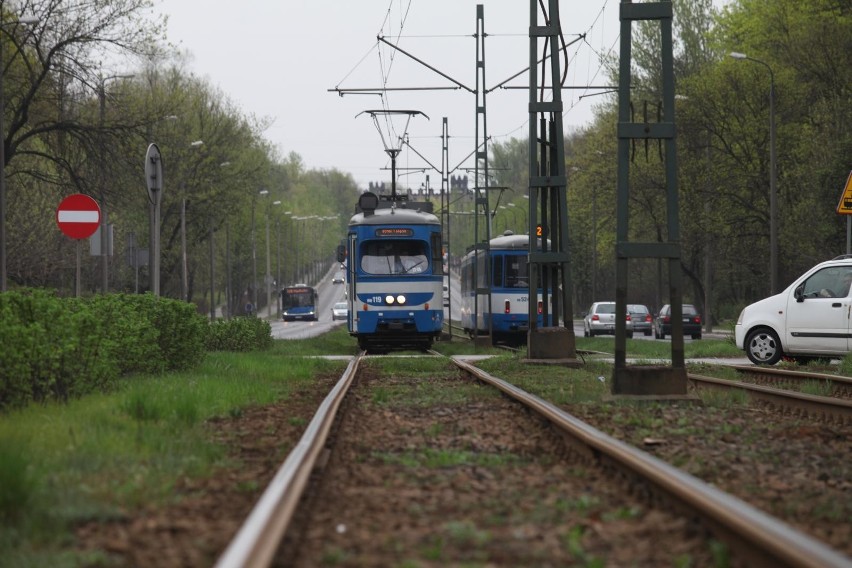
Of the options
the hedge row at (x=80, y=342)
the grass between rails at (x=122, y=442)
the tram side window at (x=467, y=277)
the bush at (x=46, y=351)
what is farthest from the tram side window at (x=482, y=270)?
the bush at (x=46, y=351)

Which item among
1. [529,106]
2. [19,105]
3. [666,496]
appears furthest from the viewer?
[19,105]

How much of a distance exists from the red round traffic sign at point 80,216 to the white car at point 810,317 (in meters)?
11.0

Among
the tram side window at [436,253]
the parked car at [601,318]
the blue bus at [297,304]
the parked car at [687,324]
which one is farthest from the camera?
the blue bus at [297,304]

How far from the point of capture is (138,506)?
7.11 m

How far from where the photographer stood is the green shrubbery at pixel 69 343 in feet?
38.4

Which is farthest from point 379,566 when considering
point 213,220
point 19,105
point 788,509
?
point 213,220

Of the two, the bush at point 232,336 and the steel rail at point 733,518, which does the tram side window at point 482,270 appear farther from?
the steel rail at point 733,518

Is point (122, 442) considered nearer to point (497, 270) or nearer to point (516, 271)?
point (516, 271)

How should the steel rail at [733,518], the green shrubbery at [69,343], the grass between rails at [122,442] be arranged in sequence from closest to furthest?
the steel rail at [733,518], the grass between rails at [122,442], the green shrubbery at [69,343]

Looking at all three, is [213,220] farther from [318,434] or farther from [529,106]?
[318,434]

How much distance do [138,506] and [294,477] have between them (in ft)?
3.15

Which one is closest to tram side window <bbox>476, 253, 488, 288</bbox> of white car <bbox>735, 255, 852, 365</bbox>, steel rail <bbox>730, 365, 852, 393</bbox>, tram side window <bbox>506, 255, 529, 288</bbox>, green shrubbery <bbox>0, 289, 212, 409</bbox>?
tram side window <bbox>506, 255, 529, 288</bbox>

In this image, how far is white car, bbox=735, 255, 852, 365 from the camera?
21.5 meters

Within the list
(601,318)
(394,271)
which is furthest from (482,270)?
(601,318)
